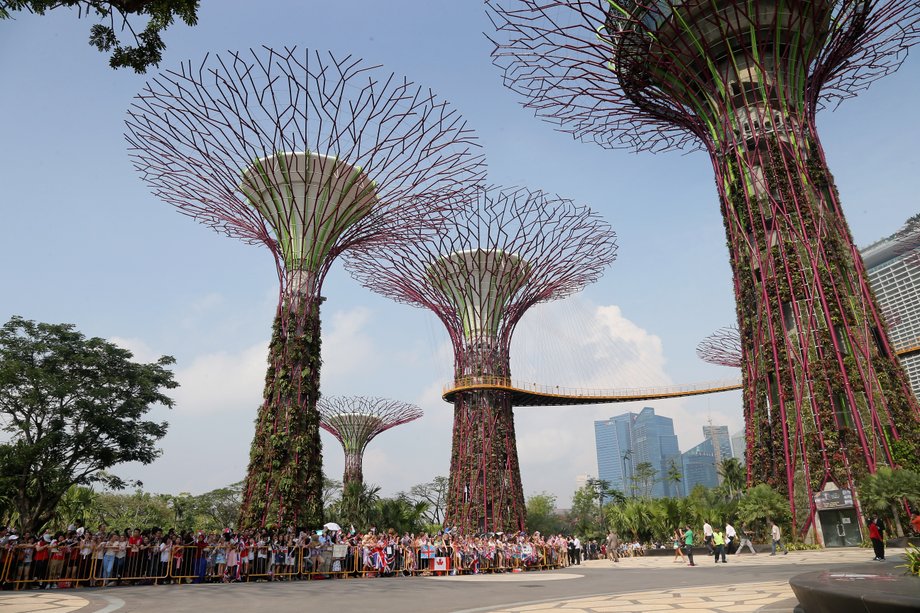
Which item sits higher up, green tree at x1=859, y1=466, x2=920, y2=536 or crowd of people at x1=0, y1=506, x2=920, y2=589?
green tree at x1=859, y1=466, x2=920, y2=536

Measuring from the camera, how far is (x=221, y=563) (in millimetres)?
13297

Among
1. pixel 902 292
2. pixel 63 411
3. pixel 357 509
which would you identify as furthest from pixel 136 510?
pixel 902 292

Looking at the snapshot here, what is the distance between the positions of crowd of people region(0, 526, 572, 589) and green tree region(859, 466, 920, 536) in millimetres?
10535

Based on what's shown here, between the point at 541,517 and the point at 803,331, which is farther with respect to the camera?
the point at 541,517

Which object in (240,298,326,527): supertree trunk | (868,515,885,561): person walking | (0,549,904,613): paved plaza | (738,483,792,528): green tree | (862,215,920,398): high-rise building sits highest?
(862,215,920,398): high-rise building

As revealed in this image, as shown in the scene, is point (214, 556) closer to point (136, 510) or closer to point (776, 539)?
point (776, 539)

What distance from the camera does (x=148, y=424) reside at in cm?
2344

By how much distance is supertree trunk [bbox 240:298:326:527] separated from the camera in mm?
17094

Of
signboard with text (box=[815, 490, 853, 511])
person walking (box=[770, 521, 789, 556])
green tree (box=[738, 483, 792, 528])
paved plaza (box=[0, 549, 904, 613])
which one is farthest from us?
green tree (box=[738, 483, 792, 528])

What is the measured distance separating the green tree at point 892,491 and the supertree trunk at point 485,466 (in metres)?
16.7

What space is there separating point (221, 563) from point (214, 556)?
340 millimetres

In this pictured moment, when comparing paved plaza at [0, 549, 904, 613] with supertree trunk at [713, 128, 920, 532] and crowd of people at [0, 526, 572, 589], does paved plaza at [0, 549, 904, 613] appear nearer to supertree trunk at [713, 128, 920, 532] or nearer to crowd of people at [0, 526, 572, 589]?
crowd of people at [0, 526, 572, 589]

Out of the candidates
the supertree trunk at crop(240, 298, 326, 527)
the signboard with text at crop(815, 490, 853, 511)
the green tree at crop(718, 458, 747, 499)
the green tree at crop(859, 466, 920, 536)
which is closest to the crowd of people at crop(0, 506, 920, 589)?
the supertree trunk at crop(240, 298, 326, 527)

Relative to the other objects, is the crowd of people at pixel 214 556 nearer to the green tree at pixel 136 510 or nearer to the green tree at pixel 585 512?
the green tree at pixel 136 510
